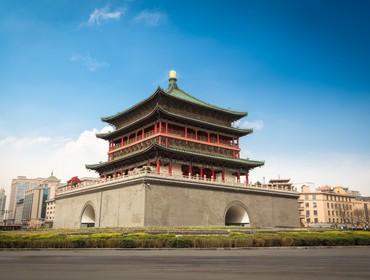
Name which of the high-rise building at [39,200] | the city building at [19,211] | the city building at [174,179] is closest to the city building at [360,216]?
the city building at [174,179]

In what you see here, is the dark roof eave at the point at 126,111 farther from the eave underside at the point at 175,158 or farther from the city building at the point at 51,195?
the city building at the point at 51,195

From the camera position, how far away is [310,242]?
69.7 feet

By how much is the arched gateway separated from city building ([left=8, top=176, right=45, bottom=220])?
A: 16531cm

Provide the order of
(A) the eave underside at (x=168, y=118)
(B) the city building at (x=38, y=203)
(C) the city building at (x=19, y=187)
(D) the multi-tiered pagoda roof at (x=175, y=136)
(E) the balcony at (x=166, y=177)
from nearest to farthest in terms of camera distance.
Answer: (E) the balcony at (x=166, y=177) < (D) the multi-tiered pagoda roof at (x=175, y=136) < (A) the eave underside at (x=168, y=118) < (B) the city building at (x=38, y=203) < (C) the city building at (x=19, y=187)

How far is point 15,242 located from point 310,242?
684 inches

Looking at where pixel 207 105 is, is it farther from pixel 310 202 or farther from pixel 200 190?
pixel 310 202

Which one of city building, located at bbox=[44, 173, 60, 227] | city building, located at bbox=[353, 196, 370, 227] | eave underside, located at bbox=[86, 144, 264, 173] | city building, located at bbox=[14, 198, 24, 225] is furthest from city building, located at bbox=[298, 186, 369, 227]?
city building, located at bbox=[14, 198, 24, 225]

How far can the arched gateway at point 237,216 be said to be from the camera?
43719 millimetres

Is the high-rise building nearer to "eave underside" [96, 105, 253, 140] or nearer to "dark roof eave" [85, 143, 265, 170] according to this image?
"dark roof eave" [85, 143, 265, 170]

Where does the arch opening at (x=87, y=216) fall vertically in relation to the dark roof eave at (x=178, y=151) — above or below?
below

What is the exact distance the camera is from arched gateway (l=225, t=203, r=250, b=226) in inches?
1721

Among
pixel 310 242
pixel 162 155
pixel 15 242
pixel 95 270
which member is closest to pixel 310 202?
pixel 162 155

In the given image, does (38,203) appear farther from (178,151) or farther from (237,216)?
(178,151)

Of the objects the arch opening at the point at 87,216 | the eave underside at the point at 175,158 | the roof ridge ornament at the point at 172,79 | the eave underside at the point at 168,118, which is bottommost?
the arch opening at the point at 87,216
